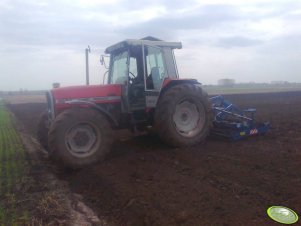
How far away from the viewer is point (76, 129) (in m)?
7.76

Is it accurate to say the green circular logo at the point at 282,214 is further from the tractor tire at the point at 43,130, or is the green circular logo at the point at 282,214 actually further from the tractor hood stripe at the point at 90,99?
the tractor tire at the point at 43,130

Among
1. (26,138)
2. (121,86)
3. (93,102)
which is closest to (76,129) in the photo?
(93,102)

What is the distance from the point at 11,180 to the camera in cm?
748

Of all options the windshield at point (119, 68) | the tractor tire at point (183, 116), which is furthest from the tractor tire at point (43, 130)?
the tractor tire at point (183, 116)

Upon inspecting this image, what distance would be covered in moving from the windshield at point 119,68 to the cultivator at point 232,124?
2.65 meters

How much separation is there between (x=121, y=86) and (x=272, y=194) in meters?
4.38

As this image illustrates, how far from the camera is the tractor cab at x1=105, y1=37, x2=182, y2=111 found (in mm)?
8625

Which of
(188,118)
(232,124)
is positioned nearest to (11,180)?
(188,118)

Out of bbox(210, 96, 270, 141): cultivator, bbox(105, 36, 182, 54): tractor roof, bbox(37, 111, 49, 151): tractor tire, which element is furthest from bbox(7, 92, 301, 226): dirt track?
bbox(105, 36, 182, 54): tractor roof

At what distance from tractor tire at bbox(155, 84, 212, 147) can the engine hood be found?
1033mm

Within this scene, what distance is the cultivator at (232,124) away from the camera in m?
9.35

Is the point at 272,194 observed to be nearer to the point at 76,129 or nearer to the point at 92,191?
the point at 92,191

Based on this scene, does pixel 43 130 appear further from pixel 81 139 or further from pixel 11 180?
pixel 11 180

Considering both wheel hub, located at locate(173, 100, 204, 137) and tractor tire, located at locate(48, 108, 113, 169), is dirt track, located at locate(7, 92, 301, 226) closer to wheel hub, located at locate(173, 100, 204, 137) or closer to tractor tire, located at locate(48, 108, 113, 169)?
tractor tire, located at locate(48, 108, 113, 169)
